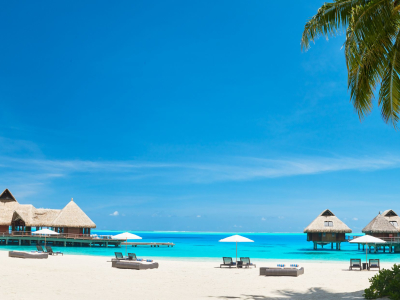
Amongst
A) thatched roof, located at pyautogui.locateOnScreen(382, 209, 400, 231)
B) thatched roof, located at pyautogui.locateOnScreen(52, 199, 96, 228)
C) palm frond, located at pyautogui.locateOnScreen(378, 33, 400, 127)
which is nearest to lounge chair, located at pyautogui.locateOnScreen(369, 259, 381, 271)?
palm frond, located at pyautogui.locateOnScreen(378, 33, 400, 127)

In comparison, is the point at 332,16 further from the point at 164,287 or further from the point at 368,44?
the point at 164,287

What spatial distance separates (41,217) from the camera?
56.1m

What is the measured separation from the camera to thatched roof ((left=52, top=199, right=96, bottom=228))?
52.8m

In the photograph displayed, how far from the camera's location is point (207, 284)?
1517cm

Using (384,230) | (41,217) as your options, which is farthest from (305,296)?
(41,217)

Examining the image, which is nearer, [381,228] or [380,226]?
[381,228]

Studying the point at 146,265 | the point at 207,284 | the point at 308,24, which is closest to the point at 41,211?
the point at 146,265

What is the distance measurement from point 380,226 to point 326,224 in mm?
6224

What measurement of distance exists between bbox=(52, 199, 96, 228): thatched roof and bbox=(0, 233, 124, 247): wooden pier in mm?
1368

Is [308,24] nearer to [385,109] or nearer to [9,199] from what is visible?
[385,109]

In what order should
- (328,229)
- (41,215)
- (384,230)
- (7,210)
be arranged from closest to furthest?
(384,230) < (328,229) < (41,215) < (7,210)

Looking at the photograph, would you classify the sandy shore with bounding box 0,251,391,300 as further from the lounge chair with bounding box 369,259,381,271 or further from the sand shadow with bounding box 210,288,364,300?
the lounge chair with bounding box 369,259,381,271

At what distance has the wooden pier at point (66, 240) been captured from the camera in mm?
51969

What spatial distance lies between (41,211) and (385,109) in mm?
53894
